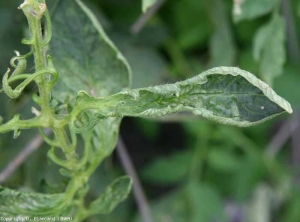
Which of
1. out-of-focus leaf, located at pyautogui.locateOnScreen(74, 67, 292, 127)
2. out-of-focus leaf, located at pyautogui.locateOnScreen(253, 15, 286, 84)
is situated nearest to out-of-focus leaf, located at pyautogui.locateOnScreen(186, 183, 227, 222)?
out-of-focus leaf, located at pyautogui.locateOnScreen(253, 15, 286, 84)

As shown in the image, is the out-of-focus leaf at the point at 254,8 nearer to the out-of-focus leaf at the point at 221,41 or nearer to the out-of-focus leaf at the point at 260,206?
the out-of-focus leaf at the point at 221,41

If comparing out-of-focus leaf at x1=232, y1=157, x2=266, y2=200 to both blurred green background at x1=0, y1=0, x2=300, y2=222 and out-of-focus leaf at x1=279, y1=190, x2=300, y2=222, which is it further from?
out-of-focus leaf at x1=279, y1=190, x2=300, y2=222

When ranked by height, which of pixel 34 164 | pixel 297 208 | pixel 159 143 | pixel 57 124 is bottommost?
pixel 297 208

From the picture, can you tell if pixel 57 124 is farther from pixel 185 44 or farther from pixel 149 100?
pixel 185 44

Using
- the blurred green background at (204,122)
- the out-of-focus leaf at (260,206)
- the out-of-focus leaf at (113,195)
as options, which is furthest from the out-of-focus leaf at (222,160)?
the out-of-focus leaf at (113,195)

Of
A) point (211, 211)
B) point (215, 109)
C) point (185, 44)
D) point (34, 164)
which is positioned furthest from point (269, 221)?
point (215, 109)

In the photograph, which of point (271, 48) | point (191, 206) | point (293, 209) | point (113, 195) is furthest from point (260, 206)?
point (113, 195)

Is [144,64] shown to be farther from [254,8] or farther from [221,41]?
[254,8]

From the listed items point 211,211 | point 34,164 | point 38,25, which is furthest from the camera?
point 211,211
